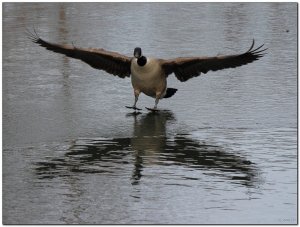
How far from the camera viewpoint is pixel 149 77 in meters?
13.1

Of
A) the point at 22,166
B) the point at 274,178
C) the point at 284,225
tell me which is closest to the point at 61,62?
the point at 22,166

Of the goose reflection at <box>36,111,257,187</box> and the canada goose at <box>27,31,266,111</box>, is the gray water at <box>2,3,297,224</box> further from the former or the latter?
the canada goose at <box>27,31,266,111</box>

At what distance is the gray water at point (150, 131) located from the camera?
929cm

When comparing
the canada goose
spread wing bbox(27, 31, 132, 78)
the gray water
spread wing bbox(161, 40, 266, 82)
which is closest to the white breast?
the canada goose

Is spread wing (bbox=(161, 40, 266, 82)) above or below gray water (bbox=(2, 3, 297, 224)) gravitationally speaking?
above

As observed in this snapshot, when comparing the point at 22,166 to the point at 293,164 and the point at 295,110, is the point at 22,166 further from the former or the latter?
the point at 295,110

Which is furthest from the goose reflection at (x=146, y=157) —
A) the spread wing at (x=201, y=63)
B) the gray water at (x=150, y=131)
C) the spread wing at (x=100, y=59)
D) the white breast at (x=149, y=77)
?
the spread wing at (x=100, y=59)

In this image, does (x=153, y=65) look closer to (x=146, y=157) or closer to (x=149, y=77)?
(x=149, y=77)

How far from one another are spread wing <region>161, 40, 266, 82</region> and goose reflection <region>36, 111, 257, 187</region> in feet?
4.68

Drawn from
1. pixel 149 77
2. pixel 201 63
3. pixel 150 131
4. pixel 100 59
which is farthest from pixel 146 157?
pixel 100 59

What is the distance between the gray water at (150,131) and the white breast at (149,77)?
323 millimetres

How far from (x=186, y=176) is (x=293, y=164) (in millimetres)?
1222

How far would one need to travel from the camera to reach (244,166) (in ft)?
34.9

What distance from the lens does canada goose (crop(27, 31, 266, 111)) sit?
13.1 metres
